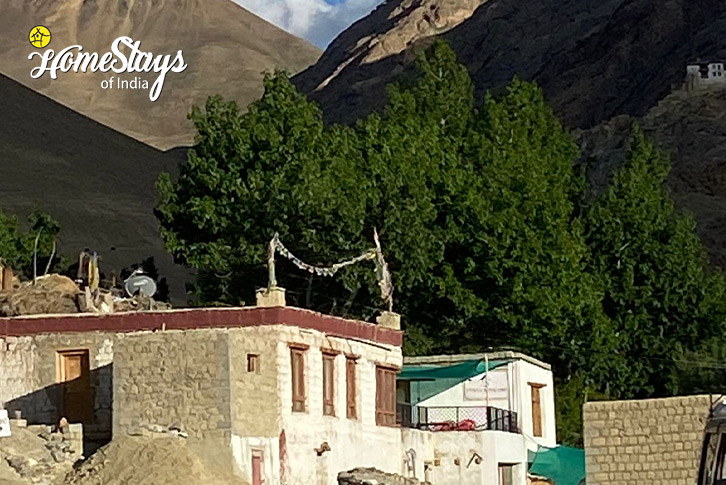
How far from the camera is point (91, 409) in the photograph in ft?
123

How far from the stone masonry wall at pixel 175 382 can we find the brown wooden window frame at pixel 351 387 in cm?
507

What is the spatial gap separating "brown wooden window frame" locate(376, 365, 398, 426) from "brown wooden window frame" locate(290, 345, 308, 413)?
3.99 meters

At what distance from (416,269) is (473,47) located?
470 ft

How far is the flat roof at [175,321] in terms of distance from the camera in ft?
119

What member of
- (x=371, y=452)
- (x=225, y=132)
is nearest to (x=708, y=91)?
(x=225, y=132)

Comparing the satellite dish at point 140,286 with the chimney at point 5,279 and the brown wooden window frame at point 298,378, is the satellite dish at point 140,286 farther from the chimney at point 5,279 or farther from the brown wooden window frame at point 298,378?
the brown wooden window frame at point 298,378

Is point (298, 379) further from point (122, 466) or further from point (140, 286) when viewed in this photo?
point (140, 286)

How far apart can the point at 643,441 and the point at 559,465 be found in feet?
23.8

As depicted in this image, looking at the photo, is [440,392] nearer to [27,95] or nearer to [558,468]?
[558,468]

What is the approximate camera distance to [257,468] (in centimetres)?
3488

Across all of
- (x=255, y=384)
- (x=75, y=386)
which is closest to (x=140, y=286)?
(x=75, y=386)

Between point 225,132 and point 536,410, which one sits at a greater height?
point 225,132

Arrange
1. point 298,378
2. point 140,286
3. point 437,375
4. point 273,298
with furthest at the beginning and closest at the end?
1. point 437,375
2. point 140,286
3. point 273,298
4. point 298,378

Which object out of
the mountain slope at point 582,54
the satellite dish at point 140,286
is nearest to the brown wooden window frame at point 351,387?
the satellite dish at point 140,286
